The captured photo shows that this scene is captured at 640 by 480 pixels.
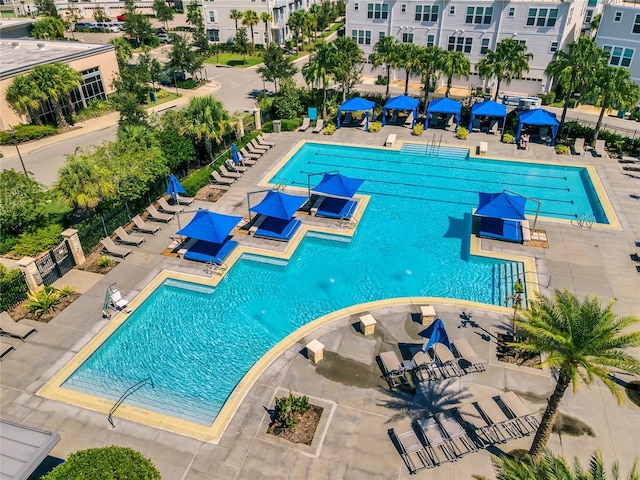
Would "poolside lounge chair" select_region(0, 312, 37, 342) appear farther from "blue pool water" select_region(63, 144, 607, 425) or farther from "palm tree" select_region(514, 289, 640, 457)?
"palm tree" select_region(514, 289, 640, 457)

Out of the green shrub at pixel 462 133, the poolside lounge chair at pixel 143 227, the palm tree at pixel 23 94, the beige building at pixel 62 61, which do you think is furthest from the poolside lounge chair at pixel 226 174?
the beige building at pixel 62 61

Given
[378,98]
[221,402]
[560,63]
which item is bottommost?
[221,402]

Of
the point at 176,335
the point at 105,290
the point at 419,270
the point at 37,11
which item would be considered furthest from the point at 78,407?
the point at 37,11

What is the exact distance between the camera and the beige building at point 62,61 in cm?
4153

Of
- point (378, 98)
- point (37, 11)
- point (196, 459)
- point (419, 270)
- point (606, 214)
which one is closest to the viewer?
point (196, 459)

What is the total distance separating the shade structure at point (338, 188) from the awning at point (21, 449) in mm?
19380

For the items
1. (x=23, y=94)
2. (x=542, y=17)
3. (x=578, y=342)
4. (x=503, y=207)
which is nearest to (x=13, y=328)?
(x=578, y=342)

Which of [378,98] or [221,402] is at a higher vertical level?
[378,98]

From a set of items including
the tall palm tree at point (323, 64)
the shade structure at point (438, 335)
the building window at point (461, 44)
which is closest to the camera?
the shade structure at point (438, 335)

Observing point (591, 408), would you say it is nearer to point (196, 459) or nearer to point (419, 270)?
point (419, 270)

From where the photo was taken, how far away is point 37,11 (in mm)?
101438

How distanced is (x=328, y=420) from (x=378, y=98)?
38.7 meters

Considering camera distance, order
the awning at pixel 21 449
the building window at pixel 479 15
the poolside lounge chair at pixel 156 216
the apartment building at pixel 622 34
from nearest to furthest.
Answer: the awning at pixel 21 449 < the poolside lounge chair at pixel 156 216 < the apartment building at pixel 622 34 < the building window at pixel 479 15

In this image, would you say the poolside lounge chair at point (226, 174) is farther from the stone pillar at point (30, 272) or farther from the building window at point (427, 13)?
the building window at point (427, 13)
